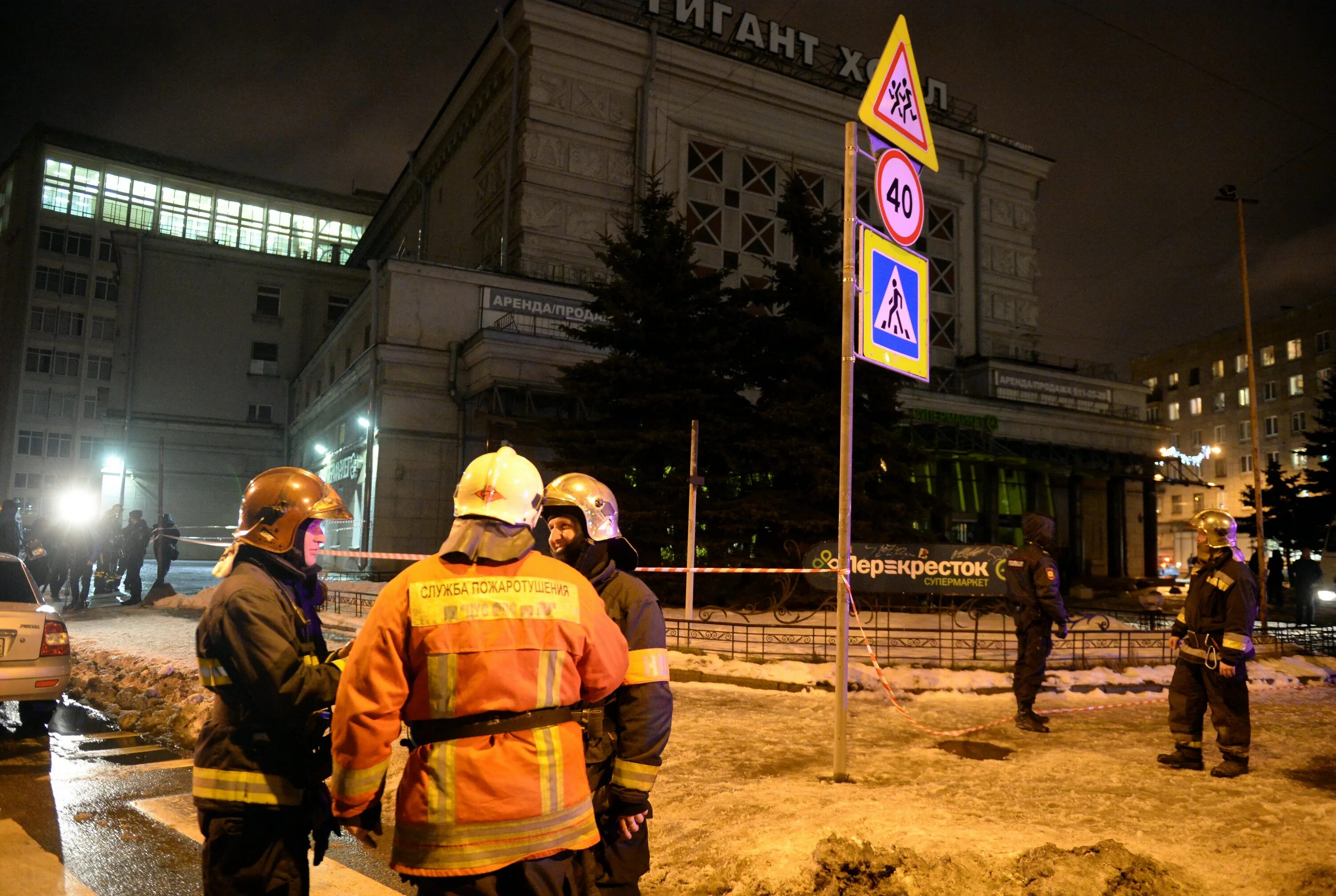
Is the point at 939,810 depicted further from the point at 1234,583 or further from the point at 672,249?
the point at 672,249

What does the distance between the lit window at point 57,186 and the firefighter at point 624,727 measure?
7111cm

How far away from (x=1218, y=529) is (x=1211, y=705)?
1489 mm

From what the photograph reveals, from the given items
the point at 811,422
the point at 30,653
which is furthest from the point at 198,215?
the point at 30,653

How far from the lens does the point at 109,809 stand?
573 centimetres

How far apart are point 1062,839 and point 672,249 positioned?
17348 millimetres

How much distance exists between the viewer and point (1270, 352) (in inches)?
2712

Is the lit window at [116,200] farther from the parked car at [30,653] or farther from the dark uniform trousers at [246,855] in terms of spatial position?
Answer: the dark uniform trousers at [246,855]

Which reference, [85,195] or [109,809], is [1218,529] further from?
[85,195]

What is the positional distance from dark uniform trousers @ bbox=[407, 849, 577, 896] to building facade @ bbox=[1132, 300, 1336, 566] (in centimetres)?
6401

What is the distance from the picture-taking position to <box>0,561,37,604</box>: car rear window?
7.68m

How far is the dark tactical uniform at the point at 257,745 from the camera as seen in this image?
9.79ft

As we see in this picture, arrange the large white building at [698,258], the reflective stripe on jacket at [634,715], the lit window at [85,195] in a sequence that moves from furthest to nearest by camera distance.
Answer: the lit window at [85,195] < the large white building at [698,258] < the reflective stripe on jacket at [634,715]

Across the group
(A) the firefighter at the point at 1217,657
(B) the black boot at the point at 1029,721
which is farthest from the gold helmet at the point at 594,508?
(B) the black boot at the point at 1029,721

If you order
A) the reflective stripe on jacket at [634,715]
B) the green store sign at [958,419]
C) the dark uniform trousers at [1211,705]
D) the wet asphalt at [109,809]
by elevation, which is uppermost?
the green store sign at [958,419]
